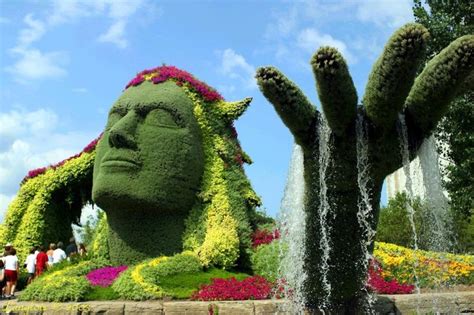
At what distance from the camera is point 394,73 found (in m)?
3.52

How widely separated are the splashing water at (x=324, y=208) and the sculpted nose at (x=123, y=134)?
18.0ft

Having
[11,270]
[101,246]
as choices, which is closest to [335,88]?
[101,246]

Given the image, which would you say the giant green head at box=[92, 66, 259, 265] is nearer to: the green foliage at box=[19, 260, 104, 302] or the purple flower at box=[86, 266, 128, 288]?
the purple flower at box=[86, 266, 128, 288]

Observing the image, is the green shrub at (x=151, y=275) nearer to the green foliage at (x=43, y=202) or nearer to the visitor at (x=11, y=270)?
the visitor at (x=11, y=270)

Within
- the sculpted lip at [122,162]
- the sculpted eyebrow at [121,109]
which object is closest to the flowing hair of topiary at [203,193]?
the sculpted eyebrow at [121,109]

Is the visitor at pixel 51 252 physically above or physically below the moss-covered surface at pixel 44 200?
below

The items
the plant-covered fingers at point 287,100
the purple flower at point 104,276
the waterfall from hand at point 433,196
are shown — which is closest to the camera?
the plant-covered fingers at point 287,100

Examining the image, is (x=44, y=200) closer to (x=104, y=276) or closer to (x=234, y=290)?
(x=104, y=276)

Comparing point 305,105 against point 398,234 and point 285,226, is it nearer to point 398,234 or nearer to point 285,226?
point 285,226

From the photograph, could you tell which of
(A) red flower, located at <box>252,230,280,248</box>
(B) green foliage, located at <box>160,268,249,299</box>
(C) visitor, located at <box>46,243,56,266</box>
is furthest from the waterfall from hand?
(C) visitor, located at <box>46,243,56,266</box>

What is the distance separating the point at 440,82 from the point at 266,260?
6.01 meters

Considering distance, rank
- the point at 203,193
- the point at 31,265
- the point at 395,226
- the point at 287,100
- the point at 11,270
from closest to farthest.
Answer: the point at 287,100 → the point at 203,193 → the point at 11,270 → the point at 31,265 → the point at 395,226

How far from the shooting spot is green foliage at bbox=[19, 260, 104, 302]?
27.1 ft

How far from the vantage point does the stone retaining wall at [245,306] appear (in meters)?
6.93
